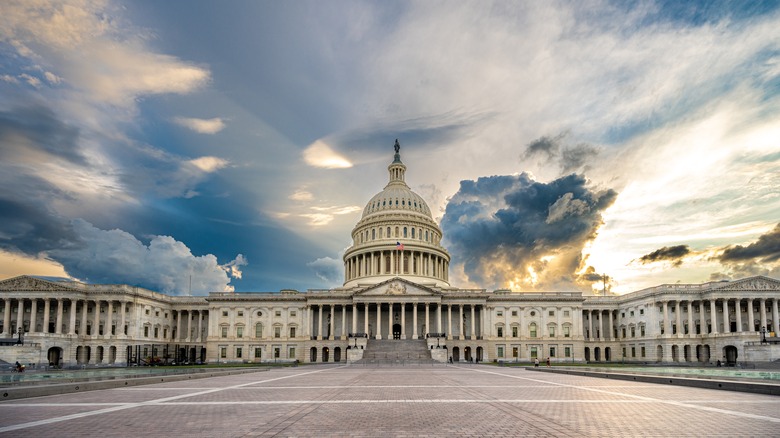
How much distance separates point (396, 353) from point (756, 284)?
60.1 m

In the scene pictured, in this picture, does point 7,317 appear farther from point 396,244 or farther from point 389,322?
point 396,244

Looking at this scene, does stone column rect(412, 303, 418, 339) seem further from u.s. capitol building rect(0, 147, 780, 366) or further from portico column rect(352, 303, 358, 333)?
portico column rect(352, 303, 358, 333)

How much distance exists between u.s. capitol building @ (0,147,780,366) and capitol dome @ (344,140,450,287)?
1.32 ft

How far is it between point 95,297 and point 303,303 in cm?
3593

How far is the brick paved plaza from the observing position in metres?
15.5

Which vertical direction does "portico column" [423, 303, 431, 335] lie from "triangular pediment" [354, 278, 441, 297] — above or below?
below

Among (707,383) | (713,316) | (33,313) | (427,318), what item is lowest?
(707,383)

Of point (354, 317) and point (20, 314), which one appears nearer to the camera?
point (20, 314)

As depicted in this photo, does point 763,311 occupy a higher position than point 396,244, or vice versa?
point 396,244

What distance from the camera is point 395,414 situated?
63.2ft

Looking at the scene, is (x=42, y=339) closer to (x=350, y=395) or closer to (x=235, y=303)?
(x=235, y=303)

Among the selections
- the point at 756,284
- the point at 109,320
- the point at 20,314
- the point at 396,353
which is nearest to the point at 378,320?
the point at 396,353

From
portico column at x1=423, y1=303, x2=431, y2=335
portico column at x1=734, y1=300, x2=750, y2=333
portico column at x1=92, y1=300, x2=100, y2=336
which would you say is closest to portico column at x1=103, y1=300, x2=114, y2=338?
portico column at x1=92, y1=300, x2=100, y2=336

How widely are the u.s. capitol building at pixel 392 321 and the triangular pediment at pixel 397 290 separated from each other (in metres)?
0.19
